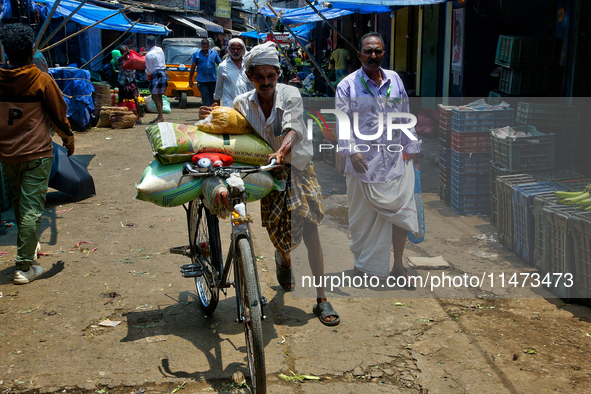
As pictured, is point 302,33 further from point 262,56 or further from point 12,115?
point 262,56

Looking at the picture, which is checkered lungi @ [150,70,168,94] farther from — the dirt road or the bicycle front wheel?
the bicycle front wheel

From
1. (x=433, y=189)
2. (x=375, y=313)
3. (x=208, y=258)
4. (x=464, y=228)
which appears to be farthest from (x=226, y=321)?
(x=433, y=189)

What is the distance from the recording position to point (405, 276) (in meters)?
4.57

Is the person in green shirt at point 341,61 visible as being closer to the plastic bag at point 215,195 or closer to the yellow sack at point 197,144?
the yellow sack at point 197,144

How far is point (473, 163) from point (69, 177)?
489 centimetres

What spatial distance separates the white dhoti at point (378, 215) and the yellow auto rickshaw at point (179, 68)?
13.2m

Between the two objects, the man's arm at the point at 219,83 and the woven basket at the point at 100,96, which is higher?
the man's arm at the point at 219,83

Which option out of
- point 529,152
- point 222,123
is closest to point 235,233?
point 222,123

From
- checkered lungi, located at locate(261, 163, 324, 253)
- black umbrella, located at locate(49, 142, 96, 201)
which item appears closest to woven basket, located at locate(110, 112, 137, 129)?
black umbrella, located at locate(49, 142, 96, 201)

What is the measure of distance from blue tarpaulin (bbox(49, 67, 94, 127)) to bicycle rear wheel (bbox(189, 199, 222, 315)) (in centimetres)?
800

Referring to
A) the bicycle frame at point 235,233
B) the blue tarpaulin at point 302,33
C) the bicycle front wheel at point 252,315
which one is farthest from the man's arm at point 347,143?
the blue tarpaulin at point 302,33

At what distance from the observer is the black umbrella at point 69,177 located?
6758 millimetres

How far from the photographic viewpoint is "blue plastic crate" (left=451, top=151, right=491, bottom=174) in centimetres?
637

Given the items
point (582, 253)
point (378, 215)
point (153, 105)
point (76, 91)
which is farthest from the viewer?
point (153, 105)
